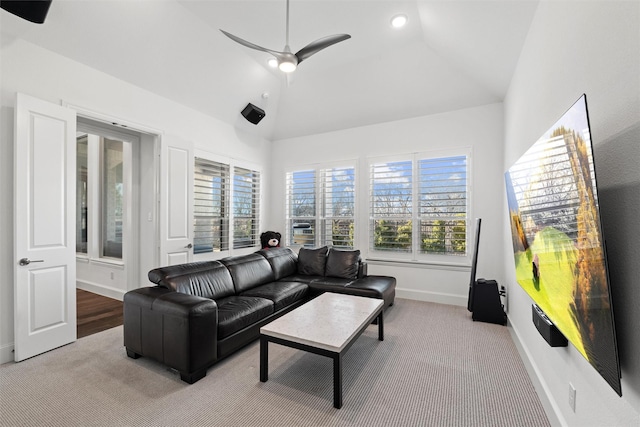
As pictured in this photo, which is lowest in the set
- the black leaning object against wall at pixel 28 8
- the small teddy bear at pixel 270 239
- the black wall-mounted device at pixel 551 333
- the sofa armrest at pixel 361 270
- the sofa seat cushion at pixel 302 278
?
the sofa seat cushion at pixel 302 278

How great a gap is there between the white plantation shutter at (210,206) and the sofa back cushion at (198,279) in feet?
4.32

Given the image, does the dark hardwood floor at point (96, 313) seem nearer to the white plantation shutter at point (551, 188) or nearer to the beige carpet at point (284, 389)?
the beige carpet at point (284, 389)

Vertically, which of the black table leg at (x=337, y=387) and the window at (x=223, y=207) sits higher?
the window at (x=223, y=207)

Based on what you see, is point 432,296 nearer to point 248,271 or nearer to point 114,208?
point 248,271

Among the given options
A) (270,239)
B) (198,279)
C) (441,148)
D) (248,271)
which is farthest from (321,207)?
(198,279)

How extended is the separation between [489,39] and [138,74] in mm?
4045

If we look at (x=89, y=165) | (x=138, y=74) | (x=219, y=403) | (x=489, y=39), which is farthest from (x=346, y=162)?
(x=89, y=165)

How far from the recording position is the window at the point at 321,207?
5.28 meters

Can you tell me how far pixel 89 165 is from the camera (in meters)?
4.91

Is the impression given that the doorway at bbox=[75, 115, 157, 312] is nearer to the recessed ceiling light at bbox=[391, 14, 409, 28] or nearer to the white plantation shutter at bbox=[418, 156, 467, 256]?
the recessed ceiling light at bbox=[391, 14, 409, 28]

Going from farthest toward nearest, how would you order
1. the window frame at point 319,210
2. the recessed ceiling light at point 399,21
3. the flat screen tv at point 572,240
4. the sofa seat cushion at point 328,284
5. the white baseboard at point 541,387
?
the window frame at point 319,210 < the sofa seat cushion at point 328,284 < the recessed ceiling light at point 399,21 < the white baseboard at point 541,387 < the flat screen tv at point 572,240

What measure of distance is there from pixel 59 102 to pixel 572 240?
4.35 metres

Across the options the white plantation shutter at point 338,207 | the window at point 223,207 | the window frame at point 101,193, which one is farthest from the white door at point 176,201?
the white plantation shutter at point 338,207

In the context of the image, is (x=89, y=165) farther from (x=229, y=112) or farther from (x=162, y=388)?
(x=162, y=388)
